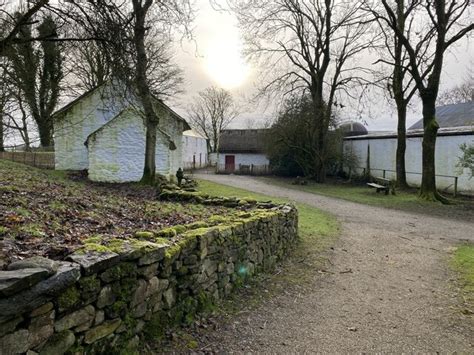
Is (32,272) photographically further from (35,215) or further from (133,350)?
(35,215)

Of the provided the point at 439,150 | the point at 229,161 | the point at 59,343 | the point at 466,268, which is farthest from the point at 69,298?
the point at 229,161

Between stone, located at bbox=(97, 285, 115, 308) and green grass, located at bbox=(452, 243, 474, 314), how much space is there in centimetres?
499

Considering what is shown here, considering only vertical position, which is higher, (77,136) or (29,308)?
(77,136)

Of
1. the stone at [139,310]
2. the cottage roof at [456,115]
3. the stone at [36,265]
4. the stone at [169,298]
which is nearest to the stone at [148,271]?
the stone at [139,310]

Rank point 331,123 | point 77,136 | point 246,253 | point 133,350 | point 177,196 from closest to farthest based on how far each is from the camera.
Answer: point 133,350, point 246,253, point 177,196, point 77,136, point 331,123

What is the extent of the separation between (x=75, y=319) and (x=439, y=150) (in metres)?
25.3

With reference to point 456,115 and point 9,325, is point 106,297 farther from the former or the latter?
point 456,115

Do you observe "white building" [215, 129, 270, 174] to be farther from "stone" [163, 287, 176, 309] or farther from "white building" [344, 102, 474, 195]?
"stone" [163, 287, 176, 309]

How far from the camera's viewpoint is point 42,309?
262 cm

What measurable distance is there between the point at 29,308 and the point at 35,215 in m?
2.78

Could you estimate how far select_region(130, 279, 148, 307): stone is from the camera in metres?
3.58

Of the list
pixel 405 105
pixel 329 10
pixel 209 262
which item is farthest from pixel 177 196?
pixel 329 10

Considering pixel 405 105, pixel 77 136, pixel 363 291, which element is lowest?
pixel 363 291

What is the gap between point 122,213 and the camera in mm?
6570
